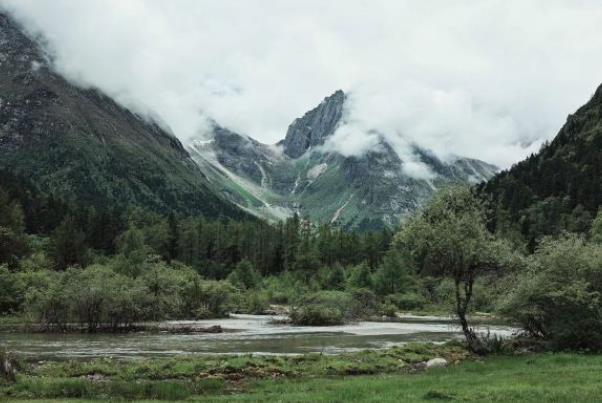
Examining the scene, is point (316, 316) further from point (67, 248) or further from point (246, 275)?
point (246, 275)

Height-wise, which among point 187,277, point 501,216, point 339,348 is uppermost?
point 501,216

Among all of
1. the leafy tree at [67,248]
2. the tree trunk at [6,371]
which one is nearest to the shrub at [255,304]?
the leafy tree at [67,248]

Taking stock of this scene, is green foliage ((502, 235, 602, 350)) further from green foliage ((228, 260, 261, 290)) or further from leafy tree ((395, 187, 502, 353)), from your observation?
green foliage ((228, 260, 261, 290))

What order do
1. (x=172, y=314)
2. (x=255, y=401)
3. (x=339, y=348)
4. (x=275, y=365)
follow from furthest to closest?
(x=172, y=314), (x=339, y=348), (x=275, y=365), (x=255, y=401)

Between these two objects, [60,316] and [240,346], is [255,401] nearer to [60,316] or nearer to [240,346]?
[240,346]

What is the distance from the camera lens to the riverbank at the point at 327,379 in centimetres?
2609

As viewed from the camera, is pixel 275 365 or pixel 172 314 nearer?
pixel 275 365

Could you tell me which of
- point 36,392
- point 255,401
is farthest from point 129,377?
point 255,401

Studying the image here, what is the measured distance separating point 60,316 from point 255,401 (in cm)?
5991

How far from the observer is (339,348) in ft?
190

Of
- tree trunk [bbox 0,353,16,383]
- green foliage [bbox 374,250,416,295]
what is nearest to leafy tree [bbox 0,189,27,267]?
tree trunk [bbox 0,353,16,383]

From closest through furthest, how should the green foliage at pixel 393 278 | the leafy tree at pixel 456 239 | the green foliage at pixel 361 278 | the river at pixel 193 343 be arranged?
the leafy tree at pixel 456 239 < the river at pixel 193 343 < the green foliage at pixel 393 278 < the green foliage at pixel 361 278

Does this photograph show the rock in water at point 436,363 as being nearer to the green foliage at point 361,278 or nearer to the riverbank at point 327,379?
the riverbank at point 327,379

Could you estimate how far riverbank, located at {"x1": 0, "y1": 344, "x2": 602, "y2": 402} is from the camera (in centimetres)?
2609
